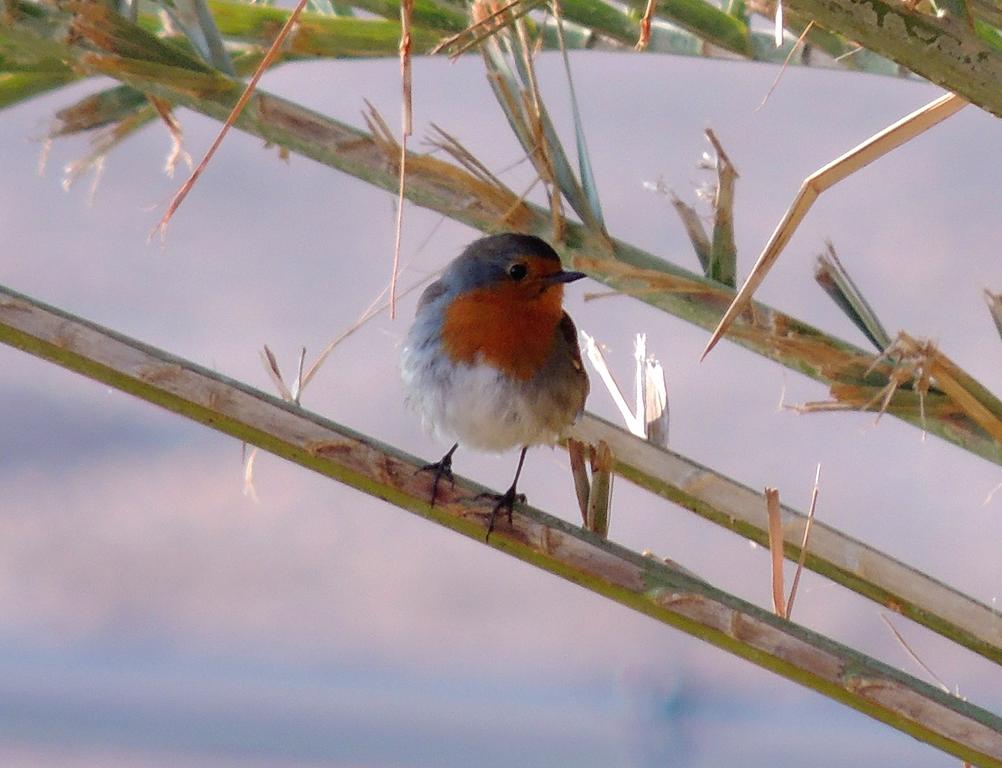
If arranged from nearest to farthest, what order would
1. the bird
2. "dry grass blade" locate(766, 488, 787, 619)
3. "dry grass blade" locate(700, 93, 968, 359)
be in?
"dry grass blade" locate(700, 93, 968, 359) < "dry grass blade" locate(766, 488, 787, 619) < the bird

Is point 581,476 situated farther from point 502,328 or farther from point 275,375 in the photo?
point 502,328

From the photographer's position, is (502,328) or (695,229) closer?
(695,229)

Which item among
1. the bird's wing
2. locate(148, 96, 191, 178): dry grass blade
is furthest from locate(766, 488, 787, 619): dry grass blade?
the bird's wing

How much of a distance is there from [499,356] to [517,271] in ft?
0.42

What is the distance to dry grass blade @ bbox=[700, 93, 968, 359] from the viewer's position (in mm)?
917

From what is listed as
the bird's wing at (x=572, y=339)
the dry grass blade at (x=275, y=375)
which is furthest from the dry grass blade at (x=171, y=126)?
the bird's wing at (x=572, y=339)

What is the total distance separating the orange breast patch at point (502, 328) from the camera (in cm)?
194

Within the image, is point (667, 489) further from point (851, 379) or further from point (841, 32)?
point (841, 32)

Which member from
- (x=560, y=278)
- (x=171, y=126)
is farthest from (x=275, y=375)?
(x=560, y=278)

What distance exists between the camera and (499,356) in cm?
194

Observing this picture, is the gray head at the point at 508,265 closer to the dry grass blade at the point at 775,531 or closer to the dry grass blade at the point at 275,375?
the dry grass blade at the point at 275,375

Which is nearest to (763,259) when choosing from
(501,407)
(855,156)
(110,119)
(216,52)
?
(855,156)

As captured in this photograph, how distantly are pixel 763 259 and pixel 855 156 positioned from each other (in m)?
0.09

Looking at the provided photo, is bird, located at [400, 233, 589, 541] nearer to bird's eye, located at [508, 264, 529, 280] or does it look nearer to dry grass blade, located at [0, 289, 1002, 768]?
bird's eye, located at [508, 264, 529, 280]
